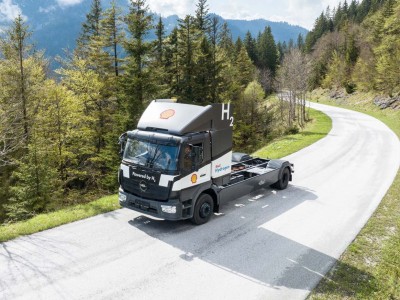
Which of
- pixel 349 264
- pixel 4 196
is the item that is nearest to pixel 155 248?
pixel 349 264

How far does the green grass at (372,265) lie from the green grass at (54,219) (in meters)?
7.57

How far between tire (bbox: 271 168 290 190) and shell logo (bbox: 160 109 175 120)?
6.43 metres

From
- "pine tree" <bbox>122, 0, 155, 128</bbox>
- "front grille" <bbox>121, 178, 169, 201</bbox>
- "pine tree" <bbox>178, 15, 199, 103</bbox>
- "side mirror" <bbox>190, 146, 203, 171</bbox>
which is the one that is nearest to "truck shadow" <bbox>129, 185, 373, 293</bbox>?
"front grille" <bbox>121, 178, 169, 201</bbox>

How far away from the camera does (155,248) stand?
9.24 m

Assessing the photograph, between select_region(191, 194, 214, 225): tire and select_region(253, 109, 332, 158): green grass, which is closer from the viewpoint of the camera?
select_region(191, 194, 214, 225): tire

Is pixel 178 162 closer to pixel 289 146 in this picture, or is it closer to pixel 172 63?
pixel 289 146

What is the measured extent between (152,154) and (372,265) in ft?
22.8

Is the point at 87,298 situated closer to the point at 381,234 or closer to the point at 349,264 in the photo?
the point at 349,264

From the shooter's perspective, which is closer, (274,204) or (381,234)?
(381,234)

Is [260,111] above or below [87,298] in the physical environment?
above

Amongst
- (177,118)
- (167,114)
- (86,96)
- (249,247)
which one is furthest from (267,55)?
(249,247)

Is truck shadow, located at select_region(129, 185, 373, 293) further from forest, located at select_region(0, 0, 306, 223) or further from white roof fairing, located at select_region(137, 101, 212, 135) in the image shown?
forest, located at select_region(0, 0, 306, 223)

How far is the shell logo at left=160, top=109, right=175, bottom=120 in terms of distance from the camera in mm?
10856

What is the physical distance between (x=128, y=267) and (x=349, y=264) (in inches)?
228
